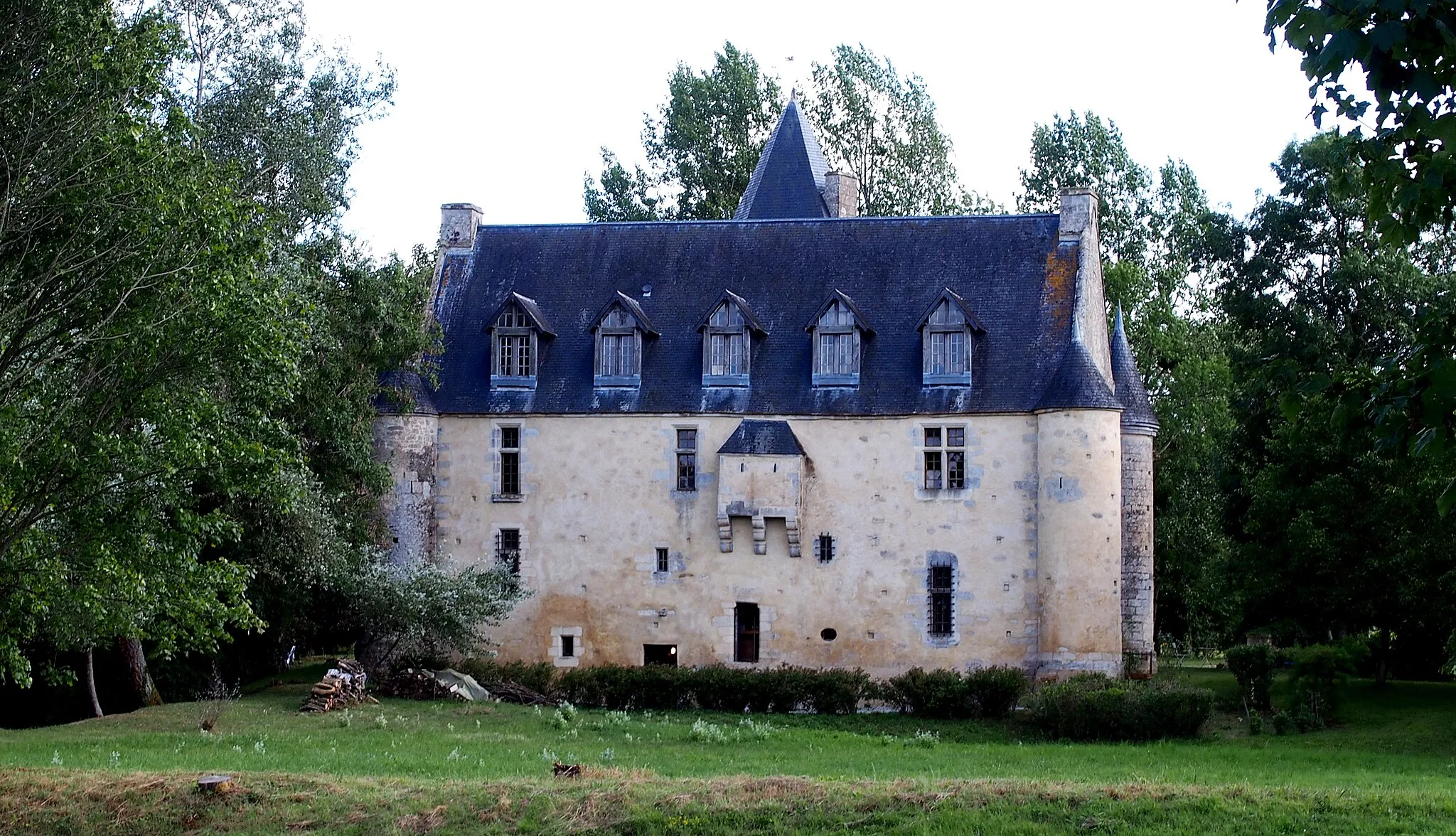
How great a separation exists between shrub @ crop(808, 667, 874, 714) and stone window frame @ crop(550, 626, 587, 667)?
5.55m

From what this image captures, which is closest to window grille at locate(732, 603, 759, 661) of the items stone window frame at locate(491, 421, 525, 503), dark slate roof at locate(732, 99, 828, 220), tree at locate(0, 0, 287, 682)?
stone window frame at locate(491, 421, 525, 503)

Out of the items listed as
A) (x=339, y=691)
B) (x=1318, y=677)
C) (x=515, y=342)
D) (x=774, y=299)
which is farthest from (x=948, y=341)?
(x=339, y=691)

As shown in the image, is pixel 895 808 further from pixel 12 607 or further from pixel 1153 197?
pixel 1153 197

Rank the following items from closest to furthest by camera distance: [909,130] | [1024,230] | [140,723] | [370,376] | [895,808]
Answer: [895,808] → [140,723] → [370,376] → [1024,230] → [909,130]

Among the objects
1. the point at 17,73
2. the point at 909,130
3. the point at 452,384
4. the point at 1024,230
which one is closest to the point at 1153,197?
the point at 909,130

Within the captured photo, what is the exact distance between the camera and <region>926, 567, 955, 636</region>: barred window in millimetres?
29109

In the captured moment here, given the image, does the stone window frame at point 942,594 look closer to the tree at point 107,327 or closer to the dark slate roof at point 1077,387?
the dark slate roof at point 1077,387

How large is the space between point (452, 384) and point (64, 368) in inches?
594

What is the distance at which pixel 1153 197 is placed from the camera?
1693 inches

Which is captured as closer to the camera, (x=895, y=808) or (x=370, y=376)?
(x=895, y=808)

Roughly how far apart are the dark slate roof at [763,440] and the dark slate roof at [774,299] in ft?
0.98

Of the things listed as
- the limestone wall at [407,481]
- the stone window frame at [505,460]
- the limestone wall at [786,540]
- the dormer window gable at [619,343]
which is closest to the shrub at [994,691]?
the limestone wall at [786,540]

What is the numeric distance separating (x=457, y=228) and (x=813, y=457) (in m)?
9.50

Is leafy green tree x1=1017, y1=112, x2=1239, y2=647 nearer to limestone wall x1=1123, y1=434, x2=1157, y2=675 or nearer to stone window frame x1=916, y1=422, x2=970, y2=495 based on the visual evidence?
limestone wall x1=1123, y1=434, x2=1157, y2=675
